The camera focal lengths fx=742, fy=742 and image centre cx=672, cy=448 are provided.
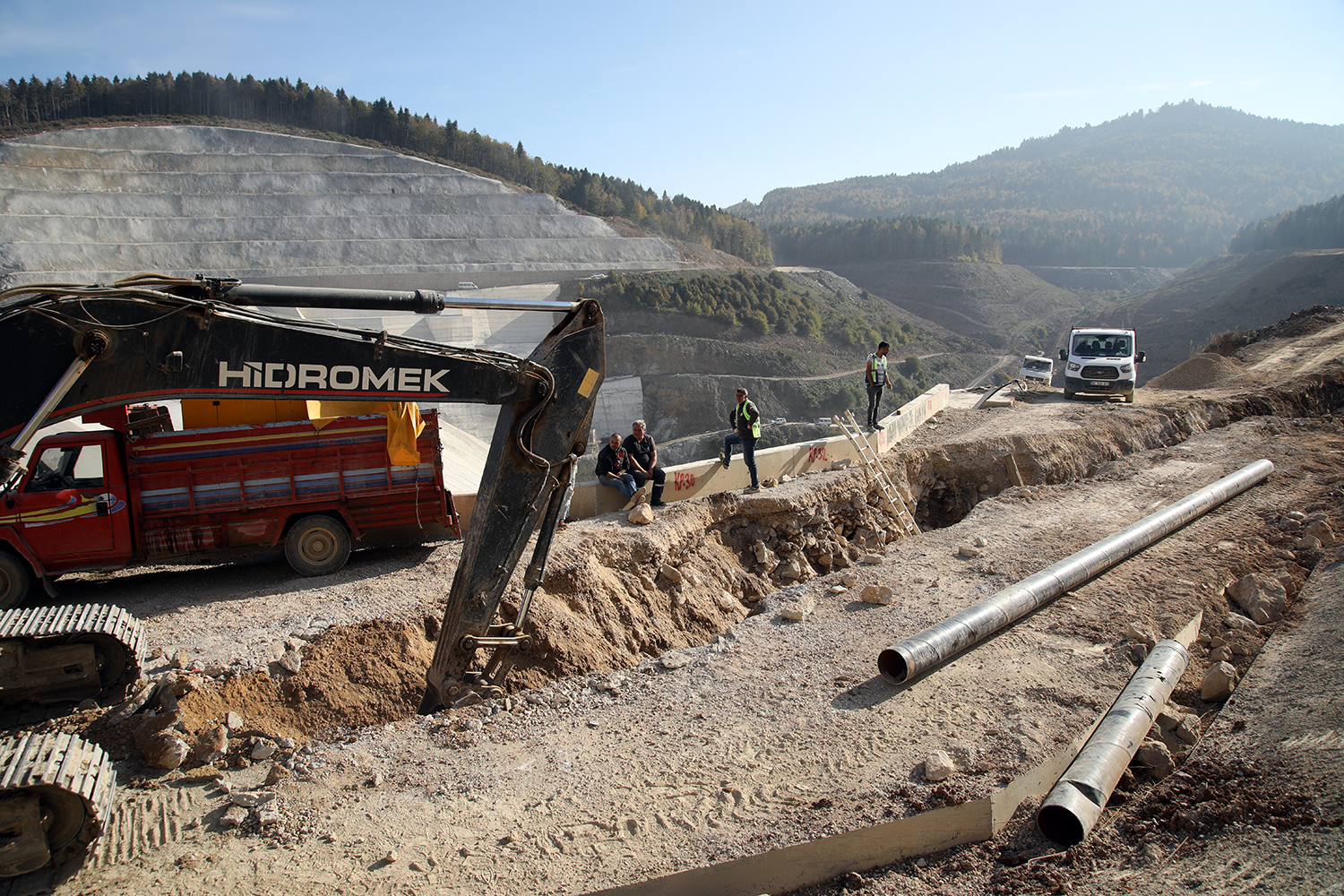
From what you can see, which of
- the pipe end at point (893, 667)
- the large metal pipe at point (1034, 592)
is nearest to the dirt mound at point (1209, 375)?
the large metal pipe at point (1034, 592)

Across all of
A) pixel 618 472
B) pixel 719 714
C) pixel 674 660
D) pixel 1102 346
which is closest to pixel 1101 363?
pixel 1102 346

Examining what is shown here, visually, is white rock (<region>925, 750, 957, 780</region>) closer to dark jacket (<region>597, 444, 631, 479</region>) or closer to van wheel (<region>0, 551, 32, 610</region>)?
dark jacket (<region>597, 444, 631, 479</region>)

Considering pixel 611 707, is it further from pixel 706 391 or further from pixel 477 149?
pixel 477 149

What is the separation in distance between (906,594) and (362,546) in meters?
7.54

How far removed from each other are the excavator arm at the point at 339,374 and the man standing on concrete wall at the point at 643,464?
20.0 feet

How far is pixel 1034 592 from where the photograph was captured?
8.49 m

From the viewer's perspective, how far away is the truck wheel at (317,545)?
9961 mm

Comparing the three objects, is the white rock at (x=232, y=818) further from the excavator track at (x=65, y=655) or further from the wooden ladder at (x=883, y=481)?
the wooden ladder at (x=883, y=481)

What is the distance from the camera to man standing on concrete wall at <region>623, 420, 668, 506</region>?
1242cm

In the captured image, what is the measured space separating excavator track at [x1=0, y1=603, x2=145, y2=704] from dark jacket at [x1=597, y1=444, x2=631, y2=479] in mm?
6853

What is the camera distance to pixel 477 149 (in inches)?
3095

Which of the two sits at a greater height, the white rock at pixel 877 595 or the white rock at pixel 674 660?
the white rock at pixel 877 595

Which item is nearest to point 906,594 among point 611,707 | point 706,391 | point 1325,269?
point 611,707

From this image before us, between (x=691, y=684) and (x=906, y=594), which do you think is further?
(x=906, y=594)
